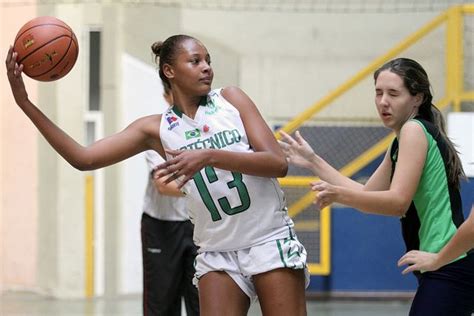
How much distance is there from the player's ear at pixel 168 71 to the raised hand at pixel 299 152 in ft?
1.74

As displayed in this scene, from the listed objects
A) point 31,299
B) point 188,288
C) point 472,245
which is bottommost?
point 31,299

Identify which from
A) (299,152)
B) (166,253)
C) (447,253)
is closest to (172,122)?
(299,152)

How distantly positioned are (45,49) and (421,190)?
1.64m

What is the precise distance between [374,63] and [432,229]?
18.1 feet

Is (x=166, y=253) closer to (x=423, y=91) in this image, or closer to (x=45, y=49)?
(x=45, y=49)

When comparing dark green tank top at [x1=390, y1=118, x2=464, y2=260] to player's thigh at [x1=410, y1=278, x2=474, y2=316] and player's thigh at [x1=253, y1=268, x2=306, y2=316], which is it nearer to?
player's thigh at [x1=410, y1=278, x2=474, y2=316]

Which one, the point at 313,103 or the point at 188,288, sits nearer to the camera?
the point at 188,288

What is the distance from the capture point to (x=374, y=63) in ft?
28.7

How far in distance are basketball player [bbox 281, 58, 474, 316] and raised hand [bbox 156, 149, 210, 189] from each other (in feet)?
1.40

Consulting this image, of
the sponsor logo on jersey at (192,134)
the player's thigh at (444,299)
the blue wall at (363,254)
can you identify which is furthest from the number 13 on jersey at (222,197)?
the blue wall at (363,254)

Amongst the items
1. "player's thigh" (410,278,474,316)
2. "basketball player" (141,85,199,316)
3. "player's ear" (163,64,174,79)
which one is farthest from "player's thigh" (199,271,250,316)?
"basketball player" (141,85,199,316)

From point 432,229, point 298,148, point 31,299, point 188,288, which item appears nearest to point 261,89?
point 31,299

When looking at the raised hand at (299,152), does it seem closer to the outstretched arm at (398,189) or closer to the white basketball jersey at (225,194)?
the white basketball jersey at (225,194)

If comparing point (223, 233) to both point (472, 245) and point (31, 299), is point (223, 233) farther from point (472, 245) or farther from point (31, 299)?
point (31, 299)
